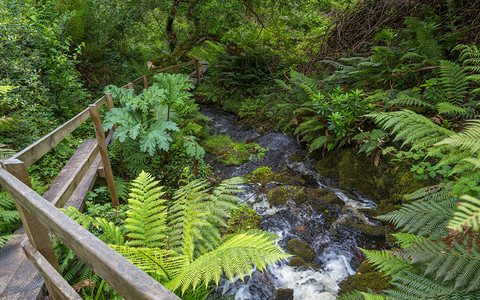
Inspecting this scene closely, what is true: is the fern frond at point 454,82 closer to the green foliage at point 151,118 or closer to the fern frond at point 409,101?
the fern frond at point 409,101

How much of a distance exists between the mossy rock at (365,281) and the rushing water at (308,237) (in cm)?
9

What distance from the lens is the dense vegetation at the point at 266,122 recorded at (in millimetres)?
1832

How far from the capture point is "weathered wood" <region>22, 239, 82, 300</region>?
1.40 m

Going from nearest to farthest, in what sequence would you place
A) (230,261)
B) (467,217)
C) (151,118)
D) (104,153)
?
(467,217) < (230,261) < (104,153) < (151,118)

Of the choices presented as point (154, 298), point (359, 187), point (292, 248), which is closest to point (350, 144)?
point (359, 187)

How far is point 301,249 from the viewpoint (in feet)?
10.8

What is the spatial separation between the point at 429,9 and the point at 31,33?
8360mm

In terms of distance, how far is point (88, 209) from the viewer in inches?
121

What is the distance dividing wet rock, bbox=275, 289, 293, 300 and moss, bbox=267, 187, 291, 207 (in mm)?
1542

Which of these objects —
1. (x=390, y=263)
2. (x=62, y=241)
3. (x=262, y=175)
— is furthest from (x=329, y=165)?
(x=62, y=241)

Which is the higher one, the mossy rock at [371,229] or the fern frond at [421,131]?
the fern frond at [421,131]

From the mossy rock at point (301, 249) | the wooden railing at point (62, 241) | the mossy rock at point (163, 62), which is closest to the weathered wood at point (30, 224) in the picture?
the wooden railing at point (62, 241)

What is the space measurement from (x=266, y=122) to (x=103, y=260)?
6.66 m

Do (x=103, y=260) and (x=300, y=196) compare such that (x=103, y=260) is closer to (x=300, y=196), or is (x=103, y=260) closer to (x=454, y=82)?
(x=300, y=196)
